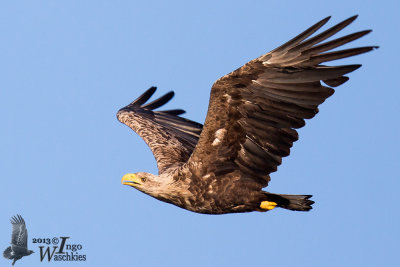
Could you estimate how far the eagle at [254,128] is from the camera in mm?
10219

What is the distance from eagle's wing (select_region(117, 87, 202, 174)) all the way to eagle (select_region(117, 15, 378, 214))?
131cm

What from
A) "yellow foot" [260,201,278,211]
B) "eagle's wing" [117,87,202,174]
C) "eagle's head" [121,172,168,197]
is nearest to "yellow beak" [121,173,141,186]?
"eagle's head" [121,172,168,197]

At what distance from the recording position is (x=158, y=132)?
578 inches

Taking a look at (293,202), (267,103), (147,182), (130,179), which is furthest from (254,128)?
(130,179)

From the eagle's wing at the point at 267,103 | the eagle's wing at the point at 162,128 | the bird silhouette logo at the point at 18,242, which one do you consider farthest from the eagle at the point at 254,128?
the bird silhouette logo at the point at 18,242

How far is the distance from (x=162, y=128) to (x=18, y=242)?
3.48 meters

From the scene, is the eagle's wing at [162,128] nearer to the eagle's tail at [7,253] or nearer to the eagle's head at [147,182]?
the eagle's head at [147,182]

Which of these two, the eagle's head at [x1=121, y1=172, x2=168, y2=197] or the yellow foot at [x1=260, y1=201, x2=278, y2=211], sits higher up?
the eagle's head at [x1=121, y1=172, x2=168, y2=197]

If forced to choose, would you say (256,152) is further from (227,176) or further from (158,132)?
(158,132)

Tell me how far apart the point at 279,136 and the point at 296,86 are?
82 centimetres

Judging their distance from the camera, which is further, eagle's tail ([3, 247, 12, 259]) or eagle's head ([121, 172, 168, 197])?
eagle's tail ([3, 247, 12, 259])

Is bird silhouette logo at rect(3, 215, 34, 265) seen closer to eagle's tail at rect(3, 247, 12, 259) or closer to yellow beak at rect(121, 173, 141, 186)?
eagle's tail at rect(3, 247, 12, 259)

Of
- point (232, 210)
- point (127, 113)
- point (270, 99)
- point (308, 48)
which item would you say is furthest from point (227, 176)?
point (127, 113)

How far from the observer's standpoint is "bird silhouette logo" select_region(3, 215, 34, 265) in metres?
14.5
